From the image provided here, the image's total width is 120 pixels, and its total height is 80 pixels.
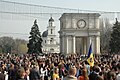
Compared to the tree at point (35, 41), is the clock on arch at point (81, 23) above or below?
above

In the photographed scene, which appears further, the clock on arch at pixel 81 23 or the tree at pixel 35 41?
the tree at pixel 35 41

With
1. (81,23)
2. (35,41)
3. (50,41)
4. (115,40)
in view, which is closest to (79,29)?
(81,23)

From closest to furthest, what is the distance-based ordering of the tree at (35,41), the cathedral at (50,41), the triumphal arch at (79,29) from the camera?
the triumphal arch at (79,29) → the tree at (35,41) → the cathedral at (50,41)

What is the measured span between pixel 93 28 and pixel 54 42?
68.6 meters

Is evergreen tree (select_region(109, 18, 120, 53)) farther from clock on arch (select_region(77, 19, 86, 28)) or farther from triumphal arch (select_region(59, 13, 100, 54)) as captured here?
clock on arch (select_region(77, 19, 86, 28))

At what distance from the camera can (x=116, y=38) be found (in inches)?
3012

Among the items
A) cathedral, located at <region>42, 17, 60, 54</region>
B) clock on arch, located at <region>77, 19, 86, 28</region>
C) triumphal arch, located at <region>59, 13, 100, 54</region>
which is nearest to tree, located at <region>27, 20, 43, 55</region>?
triumphal arch, located at <region>59, 13, 100, 54</region>

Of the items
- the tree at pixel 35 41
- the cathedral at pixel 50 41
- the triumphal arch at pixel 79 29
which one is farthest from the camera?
the cathedral at pixel 50 41

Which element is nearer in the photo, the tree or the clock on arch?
the clock on arch

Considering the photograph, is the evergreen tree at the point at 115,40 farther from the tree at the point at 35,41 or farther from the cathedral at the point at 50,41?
the cathedral at the point at 50,41

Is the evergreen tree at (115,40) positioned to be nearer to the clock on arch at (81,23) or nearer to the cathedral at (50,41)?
the clock on arch at (81,23)

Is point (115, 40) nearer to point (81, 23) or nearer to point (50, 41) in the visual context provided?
point (81, 23)

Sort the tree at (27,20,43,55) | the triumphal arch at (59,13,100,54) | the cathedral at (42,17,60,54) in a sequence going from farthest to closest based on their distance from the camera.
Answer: the cathedral at (42,17,60,54), the tree at (27,20,43,55), the triumphal arch at (59,13,100,54)

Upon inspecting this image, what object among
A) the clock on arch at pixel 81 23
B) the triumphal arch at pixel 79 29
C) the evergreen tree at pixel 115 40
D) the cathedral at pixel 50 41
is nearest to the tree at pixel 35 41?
the triumphal arch at pixel 79 29
